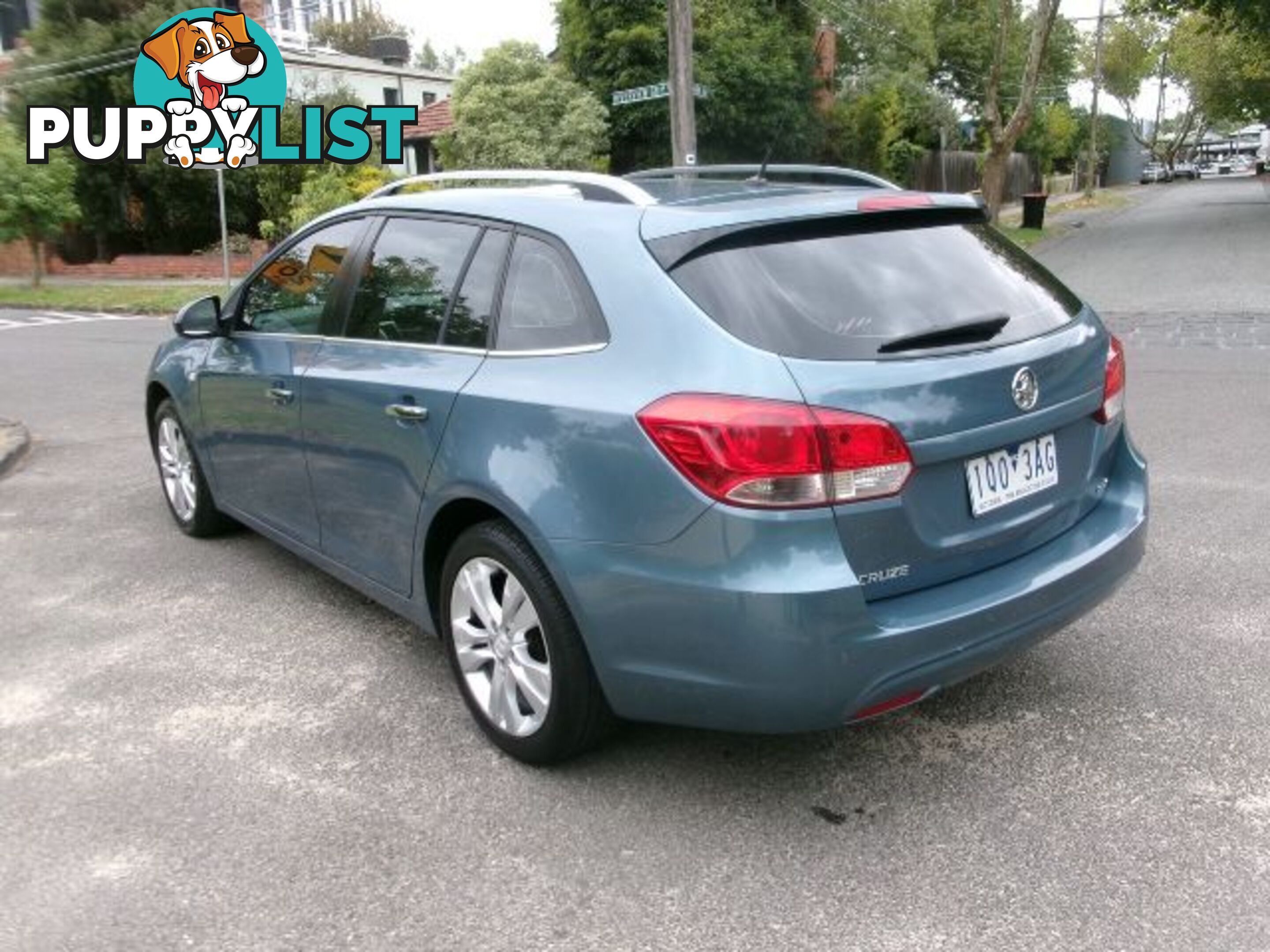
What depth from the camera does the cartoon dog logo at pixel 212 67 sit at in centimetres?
2381

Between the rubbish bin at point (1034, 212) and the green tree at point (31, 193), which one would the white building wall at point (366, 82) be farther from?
the rubbish bin at point (1034, 212)

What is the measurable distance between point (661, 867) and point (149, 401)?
166 inches

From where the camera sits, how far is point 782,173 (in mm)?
4328

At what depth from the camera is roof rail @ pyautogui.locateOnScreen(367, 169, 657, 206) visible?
3336 millimetres

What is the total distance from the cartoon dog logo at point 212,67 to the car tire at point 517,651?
22325 millimetres

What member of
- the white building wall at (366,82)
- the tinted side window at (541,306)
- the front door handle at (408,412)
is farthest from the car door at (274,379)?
the white building wall at (366,82)

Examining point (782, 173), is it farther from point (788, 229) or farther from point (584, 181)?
point (788, 229)

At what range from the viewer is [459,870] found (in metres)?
2.87

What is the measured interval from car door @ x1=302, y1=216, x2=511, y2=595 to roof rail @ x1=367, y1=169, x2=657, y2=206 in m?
0.27

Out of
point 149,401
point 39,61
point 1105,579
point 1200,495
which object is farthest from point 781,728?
point 39,61

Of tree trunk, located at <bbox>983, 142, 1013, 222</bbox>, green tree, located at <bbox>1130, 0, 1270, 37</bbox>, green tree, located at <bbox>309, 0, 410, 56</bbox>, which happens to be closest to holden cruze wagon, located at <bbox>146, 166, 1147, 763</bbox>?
tree trunk, located at <bbox>983, 142, 1013, 222</bbox>

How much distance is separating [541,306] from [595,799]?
1.37 metres

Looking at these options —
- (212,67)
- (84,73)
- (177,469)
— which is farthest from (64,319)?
(177,469)

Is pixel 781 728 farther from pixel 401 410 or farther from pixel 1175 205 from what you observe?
pixel 1175 205
